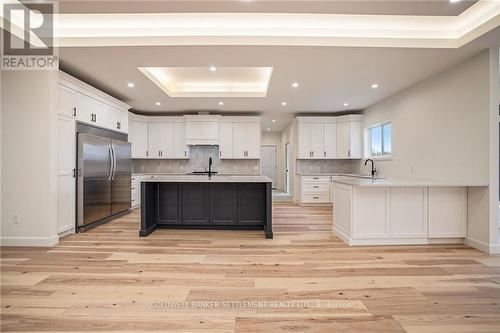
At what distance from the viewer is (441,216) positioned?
11.6 feet

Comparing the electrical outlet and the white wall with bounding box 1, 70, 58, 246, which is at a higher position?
the white wall with bounding box 1, 70, 58, 246

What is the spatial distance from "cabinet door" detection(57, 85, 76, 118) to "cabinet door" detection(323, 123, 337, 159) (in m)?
5.81

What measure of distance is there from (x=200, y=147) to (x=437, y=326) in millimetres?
6279

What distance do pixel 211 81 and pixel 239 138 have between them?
1976 millimetres

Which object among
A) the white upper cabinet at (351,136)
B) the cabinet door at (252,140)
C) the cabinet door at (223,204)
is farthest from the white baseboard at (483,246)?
the cabinet door at (252,140)

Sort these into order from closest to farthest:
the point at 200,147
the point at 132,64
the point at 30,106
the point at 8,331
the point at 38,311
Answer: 1. the point at 8,331
2. the point at 38,311
3. the point at 30,106
4. the point at 132,64
5. the point at 200,147

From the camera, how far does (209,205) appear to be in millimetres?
4277

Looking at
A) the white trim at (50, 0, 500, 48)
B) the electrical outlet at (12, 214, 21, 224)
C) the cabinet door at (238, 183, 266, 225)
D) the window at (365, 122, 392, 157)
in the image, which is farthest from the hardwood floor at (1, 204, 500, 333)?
the window at (365, 122, 392, 157)

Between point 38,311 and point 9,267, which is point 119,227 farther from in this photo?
point 38,311

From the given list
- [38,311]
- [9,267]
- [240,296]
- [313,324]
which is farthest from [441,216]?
[9,267]

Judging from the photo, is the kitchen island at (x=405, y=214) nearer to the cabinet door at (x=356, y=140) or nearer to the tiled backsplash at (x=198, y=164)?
the cabinet door at (x=356, y=140)

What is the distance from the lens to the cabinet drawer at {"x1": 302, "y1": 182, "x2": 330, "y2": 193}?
22.7ft

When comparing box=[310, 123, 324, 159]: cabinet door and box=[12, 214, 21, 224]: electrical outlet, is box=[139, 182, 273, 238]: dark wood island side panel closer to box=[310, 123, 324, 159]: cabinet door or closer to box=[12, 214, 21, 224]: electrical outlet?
box=[12, 214, 21, 224]: electrical outlet

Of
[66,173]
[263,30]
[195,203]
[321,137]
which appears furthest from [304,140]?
[66,173]
